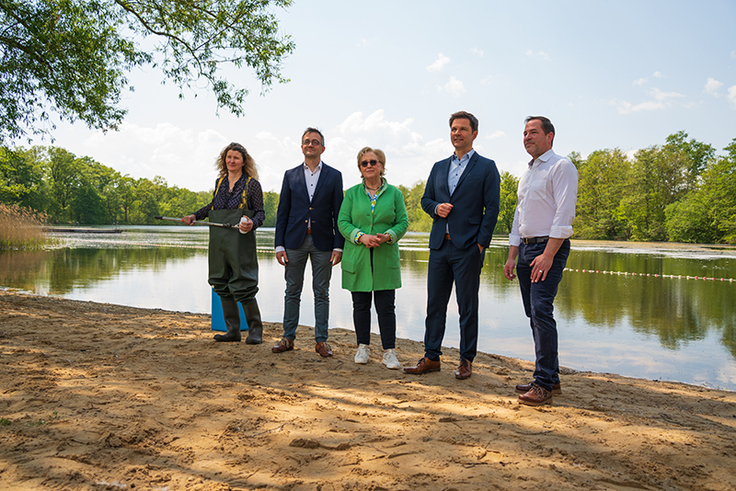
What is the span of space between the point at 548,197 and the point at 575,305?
21.7ft

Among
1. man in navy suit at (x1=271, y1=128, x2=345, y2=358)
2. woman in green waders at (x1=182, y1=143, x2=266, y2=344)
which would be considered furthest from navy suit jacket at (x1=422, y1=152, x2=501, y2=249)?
woman in green waders at (x1=182, y1=143, x2=266, y2=344)

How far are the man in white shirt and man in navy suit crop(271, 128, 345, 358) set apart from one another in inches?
67.6

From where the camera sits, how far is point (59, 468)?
76.3 inches

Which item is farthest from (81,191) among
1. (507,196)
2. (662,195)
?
(662,195)

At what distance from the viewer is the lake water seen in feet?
18.3

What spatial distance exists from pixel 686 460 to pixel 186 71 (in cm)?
1013

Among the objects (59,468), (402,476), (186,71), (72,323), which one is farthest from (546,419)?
(186,71)

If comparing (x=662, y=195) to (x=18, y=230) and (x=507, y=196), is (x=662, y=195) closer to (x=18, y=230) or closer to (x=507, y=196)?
(x=507, y=196)

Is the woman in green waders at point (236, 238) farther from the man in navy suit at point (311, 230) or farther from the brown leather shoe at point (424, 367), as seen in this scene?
the brown leather shoe at point (424, 367)

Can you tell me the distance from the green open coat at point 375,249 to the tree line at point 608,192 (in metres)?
8.77

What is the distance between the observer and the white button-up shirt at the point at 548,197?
307 cm

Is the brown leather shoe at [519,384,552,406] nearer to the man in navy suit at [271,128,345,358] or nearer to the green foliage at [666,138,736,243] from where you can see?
the man in navy suit at [271,128,345,358]

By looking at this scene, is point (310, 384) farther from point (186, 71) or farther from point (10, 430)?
point (186, 71)

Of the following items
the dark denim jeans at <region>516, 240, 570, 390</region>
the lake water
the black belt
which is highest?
the black belt
